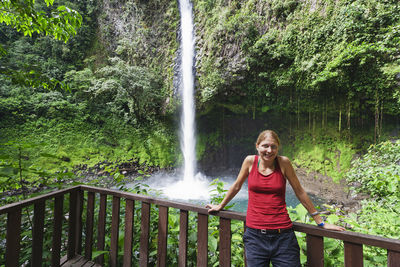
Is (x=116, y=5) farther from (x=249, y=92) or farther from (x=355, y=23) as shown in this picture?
(x=355, y=23)

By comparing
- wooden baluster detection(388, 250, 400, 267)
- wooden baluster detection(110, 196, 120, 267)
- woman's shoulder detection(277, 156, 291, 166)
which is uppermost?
woman's shoulder detection(277, 156, 291, 166)

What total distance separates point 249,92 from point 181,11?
645 cm

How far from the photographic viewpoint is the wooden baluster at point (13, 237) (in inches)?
47.0

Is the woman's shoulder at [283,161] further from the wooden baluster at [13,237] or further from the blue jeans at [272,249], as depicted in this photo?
the wooden baluster at [13,237]

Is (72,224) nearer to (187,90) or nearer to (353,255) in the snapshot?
(353,255)

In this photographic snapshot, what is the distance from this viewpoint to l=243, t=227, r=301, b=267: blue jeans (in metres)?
1.05

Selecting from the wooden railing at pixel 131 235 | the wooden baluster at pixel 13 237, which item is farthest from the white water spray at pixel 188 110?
the wooden baluster at pixel 13 237

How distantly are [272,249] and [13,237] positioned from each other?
1.72 m

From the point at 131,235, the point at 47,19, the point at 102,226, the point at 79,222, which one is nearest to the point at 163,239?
the point at 131,235

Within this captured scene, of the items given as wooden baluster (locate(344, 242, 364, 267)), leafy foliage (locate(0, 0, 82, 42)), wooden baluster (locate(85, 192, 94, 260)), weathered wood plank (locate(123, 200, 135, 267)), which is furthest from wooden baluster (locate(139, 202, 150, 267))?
leafy foliage (locate(0, 0, 82, 42))

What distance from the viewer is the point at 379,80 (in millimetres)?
5703

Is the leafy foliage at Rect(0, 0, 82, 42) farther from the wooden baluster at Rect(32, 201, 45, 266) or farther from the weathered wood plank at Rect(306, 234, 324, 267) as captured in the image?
the weathered wood plank at Rect(306, 234, 324, 267)

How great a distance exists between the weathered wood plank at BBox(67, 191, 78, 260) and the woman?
141cm

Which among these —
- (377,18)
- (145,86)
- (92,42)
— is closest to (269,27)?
(377,18)
